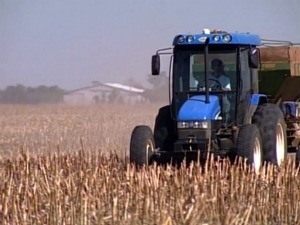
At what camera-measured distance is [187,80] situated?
1329 cm

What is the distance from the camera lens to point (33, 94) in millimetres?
71125

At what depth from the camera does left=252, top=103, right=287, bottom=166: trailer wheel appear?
13.2m

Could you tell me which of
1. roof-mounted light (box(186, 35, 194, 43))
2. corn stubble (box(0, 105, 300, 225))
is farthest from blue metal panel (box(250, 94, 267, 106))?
corn stubble (box(0, 105, 300, 225))

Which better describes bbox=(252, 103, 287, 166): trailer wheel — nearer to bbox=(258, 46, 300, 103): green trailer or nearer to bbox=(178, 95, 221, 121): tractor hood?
bbox=(178, 95, 221, 121): tractor hood

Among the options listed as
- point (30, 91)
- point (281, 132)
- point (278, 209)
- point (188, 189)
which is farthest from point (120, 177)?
point (30, 91)

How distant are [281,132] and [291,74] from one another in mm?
1580

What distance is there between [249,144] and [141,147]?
1.53 metres

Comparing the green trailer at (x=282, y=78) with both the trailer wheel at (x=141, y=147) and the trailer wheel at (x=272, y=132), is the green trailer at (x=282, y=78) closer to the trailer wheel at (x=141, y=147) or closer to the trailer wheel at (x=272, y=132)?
the trailer wheel at (x=272, y=132)

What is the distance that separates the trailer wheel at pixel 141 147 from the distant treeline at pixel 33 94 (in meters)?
51.7

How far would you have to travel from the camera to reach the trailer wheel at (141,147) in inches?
507

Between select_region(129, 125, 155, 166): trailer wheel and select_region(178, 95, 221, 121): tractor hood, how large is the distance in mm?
528

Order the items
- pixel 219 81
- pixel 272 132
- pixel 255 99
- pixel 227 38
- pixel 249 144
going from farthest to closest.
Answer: pixel 255 99, pixel 272 132, pixel 219 81, pixel 227 38, pixel 249 144

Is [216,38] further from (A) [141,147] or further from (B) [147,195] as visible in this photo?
(B) [147,195]

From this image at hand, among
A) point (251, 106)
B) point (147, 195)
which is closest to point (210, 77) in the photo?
A: point (251, 106)
